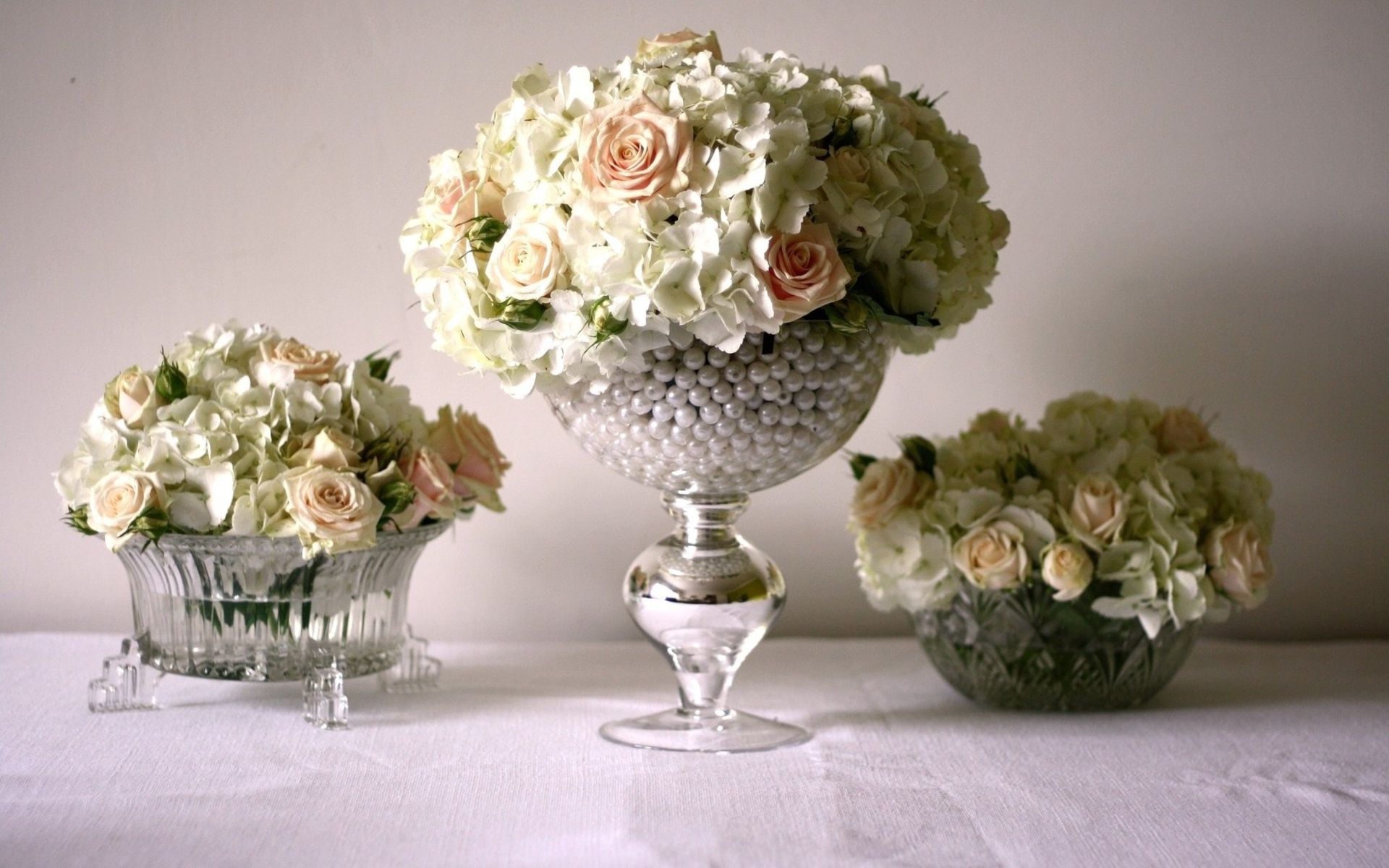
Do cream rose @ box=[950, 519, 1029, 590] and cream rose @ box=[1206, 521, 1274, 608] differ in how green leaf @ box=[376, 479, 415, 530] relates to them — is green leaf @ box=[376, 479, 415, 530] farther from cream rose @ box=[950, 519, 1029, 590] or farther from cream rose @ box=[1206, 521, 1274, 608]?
cream rose @ box=[1206, 521, 1274, 608]

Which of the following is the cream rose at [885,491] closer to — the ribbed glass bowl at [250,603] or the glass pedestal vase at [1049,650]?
the glass pedestal vase at [1049,650]

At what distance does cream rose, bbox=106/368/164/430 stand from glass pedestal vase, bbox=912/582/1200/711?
0.66 metres

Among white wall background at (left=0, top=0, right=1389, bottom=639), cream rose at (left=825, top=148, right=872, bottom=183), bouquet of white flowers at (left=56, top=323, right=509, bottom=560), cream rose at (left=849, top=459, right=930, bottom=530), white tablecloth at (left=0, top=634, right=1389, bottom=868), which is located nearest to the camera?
white tablecloth at (left=0, top=634, right=1389, bottom=868)

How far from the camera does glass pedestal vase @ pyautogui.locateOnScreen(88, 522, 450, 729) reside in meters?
1.00

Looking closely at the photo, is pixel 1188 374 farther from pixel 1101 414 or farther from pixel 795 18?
pixel 795 18

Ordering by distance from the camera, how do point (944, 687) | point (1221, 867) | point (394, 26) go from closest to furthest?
point (1221, 867) → point (944, 687) → point (394, 26)

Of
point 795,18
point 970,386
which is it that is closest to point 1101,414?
point 970,386

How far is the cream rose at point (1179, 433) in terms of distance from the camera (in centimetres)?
109

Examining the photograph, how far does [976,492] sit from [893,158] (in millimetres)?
303

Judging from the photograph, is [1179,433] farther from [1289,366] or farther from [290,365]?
[290,365]

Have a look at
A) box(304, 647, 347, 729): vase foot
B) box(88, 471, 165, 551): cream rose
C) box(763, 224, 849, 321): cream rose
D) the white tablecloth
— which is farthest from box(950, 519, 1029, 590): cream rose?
box(88, 471, 165, 551): cream rose

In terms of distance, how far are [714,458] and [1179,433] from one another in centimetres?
45

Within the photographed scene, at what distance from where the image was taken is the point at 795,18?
4.33 ft

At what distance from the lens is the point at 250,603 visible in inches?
39.9
